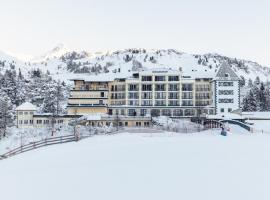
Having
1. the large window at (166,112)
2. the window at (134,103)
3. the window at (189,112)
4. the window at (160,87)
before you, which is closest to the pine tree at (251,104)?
the window at (189,112)

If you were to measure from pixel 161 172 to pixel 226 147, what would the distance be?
10.00m

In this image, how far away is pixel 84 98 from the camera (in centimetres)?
7962

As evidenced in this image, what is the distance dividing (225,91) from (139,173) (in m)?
62.6

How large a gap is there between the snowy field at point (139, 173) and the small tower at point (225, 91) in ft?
168

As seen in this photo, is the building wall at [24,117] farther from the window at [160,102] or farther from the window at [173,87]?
the window at [173,87]

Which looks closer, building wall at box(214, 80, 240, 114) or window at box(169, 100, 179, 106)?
building wall at box(214, 80, 240, 114)

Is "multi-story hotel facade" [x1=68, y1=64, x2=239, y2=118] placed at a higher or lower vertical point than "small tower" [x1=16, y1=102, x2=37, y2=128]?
higher

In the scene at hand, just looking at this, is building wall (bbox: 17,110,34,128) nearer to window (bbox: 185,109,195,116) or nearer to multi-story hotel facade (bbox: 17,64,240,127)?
multi-story hotel facade (bbox: 17,64,240,127)

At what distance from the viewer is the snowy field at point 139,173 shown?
654 inches

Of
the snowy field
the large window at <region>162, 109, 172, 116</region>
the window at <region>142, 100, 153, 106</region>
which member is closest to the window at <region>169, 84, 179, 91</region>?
the large window at <region>162, 109, 172, 116</region>

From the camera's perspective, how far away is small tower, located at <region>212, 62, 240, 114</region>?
77.5 m

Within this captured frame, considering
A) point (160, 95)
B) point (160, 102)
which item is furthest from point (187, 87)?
point (160, 102)

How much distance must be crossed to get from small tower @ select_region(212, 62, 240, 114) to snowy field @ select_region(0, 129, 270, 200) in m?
51.2

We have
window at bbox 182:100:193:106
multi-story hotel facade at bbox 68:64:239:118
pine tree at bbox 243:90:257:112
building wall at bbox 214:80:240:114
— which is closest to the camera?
building wall at bbox 214:80:240:114
